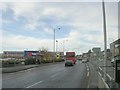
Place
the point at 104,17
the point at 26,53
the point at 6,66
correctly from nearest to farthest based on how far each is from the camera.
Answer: the point at 104,17 < the point at 6,66 < the point at 26,53

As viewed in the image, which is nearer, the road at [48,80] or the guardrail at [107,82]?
the guardrail at [107,82]

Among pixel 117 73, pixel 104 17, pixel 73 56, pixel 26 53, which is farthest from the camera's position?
pixel 26 53

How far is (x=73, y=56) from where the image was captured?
65188 millimetres

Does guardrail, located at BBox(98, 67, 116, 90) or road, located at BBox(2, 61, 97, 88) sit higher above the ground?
guardrail, located at BBox(98, 67, 116, 90)

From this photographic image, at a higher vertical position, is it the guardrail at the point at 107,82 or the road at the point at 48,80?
the guardrail at the point at 107,82

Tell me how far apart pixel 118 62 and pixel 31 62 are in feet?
200

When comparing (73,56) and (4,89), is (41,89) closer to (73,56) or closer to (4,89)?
(4,89)

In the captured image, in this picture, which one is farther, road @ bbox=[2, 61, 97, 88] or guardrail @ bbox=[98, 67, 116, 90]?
road @ bbox=[2, 61, 97, 88]

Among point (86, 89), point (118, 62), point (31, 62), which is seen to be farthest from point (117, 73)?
point (31, 62)

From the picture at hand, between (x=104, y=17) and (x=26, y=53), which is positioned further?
(x=26, y=53)

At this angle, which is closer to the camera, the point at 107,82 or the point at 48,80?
the point at 107,82

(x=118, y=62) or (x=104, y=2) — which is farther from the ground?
(x=104, y=2)

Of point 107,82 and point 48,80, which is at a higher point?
point 107,82

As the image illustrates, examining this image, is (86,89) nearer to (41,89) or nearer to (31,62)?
(41,89)
